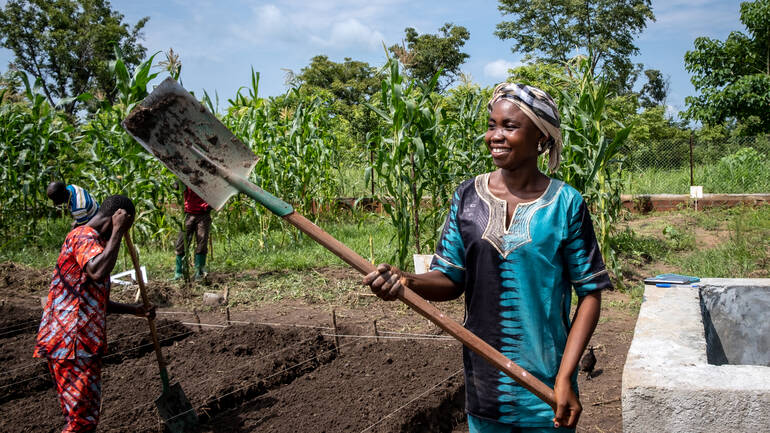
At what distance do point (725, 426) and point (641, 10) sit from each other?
25672 millimetres

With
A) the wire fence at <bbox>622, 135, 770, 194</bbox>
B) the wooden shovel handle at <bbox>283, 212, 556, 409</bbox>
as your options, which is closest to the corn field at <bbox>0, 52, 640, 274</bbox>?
the wooden shovel handle at <bbox>283, 212, 556, 409</bbox>

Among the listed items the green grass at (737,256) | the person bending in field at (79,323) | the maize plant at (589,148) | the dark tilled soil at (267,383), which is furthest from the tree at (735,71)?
the person bending in field at (79,323)

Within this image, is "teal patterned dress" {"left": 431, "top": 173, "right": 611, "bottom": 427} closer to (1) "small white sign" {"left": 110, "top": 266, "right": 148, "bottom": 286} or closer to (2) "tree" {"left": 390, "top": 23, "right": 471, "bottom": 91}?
(1) "small white sign" {"left": 110, "top": 266, "right": 148, "bottom": 286}

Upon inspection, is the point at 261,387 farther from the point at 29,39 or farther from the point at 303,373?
the point at 29,39

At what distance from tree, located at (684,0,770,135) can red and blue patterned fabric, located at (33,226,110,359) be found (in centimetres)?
1385

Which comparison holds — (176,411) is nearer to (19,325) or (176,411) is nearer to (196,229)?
(19,325)

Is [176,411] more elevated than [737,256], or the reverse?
[737,256]

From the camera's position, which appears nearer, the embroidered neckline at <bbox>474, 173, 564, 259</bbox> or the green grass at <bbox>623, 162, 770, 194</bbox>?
the embroidered neckline at <bbox>474, 173, 564, 259</bbox>

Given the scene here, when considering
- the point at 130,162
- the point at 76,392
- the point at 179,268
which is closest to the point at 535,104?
the point at 76,392

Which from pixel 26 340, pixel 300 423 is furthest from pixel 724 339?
pixel 26 340

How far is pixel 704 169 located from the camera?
1319cm

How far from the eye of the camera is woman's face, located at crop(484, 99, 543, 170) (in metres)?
1.66

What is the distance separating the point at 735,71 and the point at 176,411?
596 inches

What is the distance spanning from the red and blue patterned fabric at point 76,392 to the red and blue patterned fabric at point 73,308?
0.16ft
